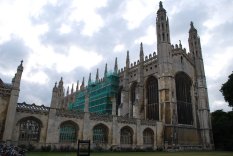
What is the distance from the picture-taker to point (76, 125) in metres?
27.7

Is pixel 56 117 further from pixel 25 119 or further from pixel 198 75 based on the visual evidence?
pixel 198 75

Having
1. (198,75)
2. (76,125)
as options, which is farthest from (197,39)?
(76,125)

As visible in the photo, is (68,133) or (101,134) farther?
(101,134)

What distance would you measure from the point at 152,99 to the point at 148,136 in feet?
30.2

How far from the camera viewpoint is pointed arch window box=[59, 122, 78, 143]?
27.3 meters

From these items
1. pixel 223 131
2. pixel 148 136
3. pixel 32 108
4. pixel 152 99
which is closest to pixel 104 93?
pixel 152 99

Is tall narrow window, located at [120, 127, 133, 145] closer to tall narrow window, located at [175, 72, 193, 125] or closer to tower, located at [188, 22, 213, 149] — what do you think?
tall narrow window, located at [175, 72, 193, 125]

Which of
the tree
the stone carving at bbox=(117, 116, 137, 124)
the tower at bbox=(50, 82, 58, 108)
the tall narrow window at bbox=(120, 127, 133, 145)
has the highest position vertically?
the tree

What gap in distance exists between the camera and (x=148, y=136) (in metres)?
36.9

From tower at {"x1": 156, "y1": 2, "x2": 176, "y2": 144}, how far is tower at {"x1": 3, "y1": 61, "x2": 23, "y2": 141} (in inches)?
1001

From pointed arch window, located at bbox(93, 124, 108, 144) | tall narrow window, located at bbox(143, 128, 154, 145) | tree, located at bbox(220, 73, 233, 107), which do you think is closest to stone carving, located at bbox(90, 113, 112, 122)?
pointed arch window, located at bbox(93, 124, 108, 144)

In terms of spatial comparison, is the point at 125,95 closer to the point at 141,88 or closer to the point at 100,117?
the point at 141,88

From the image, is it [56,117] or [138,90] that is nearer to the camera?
[56,117]

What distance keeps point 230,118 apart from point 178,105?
53.9ft
